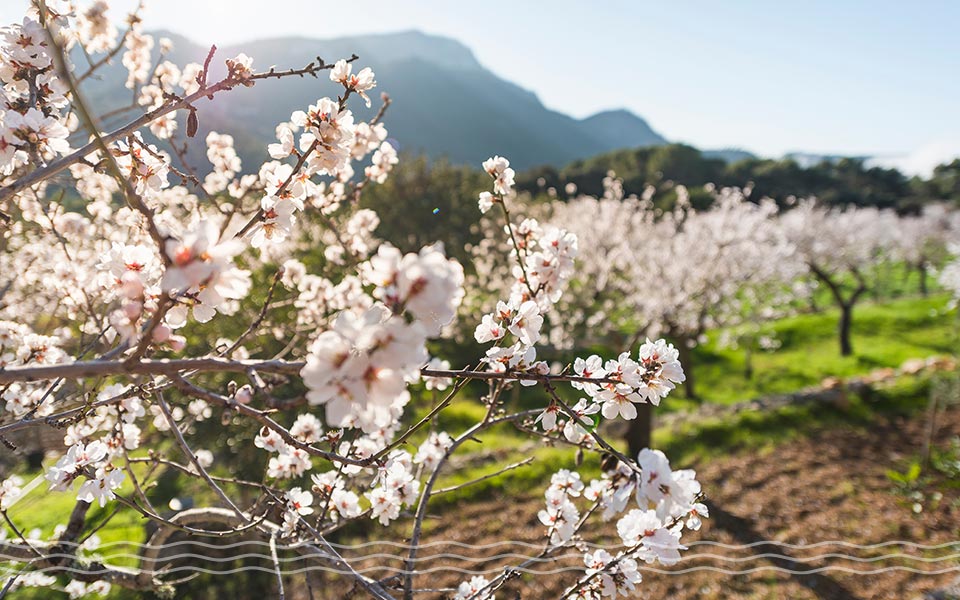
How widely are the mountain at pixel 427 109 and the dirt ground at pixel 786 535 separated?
13.4 meters

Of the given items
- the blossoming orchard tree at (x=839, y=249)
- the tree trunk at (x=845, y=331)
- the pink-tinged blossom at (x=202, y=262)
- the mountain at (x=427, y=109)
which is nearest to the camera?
the pink-tinged blossom at (x=202, y=262)

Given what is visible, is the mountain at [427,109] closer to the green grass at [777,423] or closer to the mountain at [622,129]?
the mountain at [622,129]

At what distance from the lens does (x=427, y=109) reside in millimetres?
80000

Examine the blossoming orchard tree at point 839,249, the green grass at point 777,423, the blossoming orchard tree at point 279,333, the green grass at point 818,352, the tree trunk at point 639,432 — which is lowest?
the green grass at point 818,352

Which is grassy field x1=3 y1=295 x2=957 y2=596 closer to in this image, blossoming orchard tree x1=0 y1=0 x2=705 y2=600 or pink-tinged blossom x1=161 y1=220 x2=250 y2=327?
blossoming orchard tree x1=0 y1=0 x2=705 y2=600

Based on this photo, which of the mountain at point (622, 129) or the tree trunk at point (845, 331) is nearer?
the tree trunk at point (845, 331)

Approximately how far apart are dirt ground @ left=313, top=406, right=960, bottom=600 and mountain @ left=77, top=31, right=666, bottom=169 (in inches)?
527

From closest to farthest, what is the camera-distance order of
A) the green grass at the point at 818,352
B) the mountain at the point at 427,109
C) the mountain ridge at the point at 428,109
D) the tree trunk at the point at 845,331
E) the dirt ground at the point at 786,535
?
the dirt ground at the point at 786,535
the green grass at the point at 818,352
the tree trunk at the point at 845,331
the mountain ridge at the point at 428,109
the mountain at the point at 427,109

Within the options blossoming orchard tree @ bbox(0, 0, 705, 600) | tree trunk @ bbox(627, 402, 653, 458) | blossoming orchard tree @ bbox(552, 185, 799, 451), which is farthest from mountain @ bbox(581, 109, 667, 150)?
blossoming orchard tree @ bbox(0, 0, 705, 600)

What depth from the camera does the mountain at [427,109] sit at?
3781 centimetres

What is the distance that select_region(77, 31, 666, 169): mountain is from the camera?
3781cm

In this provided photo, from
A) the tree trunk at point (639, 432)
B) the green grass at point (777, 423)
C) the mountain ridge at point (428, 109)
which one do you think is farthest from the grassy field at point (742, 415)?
the mountain ridge at point (428, 109)

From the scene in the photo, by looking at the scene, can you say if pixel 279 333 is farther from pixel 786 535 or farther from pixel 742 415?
pixel 742 415

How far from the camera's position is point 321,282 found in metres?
3.19
